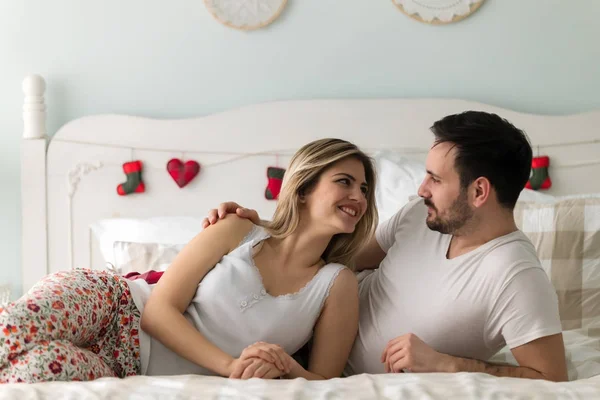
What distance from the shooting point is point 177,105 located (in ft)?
9.25

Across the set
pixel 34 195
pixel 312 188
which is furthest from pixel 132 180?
pixel 312 188

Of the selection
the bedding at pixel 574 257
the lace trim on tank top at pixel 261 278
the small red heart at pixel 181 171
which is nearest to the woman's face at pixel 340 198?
the lace trim on tank top at pixel 261 278

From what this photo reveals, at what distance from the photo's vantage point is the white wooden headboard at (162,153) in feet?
8.87

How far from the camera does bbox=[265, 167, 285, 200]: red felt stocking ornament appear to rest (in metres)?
2.67

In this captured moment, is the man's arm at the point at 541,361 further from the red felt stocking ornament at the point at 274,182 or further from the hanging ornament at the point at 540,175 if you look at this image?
the red felt stocking ornament at the point at 274,182

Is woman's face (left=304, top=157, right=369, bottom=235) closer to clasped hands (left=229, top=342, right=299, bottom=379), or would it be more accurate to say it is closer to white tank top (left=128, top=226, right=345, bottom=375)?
white tank top (left=128, top=226, right=345, bottom=375)

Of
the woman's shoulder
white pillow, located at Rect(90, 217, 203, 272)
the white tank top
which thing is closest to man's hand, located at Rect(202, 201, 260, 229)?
the white tank top

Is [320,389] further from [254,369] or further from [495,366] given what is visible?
[495,366]

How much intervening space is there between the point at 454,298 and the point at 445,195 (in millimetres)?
239

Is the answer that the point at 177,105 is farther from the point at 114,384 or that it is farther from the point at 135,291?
Answer: the point at 114,384

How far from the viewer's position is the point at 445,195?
5.46 feet

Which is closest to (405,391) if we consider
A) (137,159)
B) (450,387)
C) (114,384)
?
(450,387)

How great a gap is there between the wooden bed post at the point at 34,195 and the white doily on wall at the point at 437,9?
4.61 feet

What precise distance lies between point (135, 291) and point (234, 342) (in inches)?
11.1
